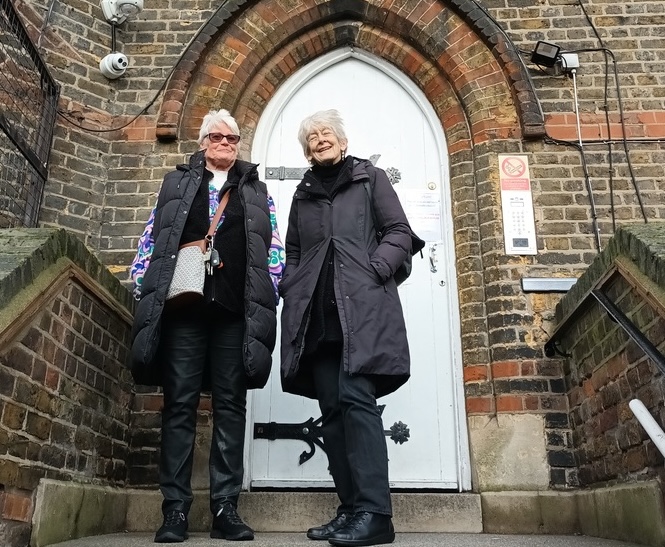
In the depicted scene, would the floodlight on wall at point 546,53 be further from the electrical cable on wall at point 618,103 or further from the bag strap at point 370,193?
the bag strap at point 370,193

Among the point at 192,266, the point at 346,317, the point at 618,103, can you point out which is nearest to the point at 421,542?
the point at 346,317

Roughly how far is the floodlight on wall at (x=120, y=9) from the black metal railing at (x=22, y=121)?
29.9 inches

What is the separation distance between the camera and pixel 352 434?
2.62 m

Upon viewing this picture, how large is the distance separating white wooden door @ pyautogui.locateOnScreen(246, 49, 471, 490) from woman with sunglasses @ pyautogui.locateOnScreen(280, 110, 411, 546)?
4.31 ft

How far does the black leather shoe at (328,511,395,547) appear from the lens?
7.98ft

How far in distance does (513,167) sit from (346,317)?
2.50m

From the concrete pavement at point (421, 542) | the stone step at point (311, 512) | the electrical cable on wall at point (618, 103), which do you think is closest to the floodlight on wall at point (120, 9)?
the electrical cable on wall at point (618, 103)

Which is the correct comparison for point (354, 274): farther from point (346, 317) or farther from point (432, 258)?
point (432, 258)

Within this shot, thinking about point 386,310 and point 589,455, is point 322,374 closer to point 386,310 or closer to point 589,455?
point 386,310

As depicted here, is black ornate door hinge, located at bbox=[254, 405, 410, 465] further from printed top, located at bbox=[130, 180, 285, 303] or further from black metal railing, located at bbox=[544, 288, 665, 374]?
printed top, located at bbox=[130, 180, 285, 303]

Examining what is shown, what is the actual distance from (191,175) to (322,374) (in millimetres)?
1131

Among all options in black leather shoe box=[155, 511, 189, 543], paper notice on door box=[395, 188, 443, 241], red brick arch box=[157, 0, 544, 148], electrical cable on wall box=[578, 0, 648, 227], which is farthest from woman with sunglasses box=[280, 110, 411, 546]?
electrical cable on wall box=[578, 0, 648, 227]

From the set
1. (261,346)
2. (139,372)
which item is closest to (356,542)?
(261,346)

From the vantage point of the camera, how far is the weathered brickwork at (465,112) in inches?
172
